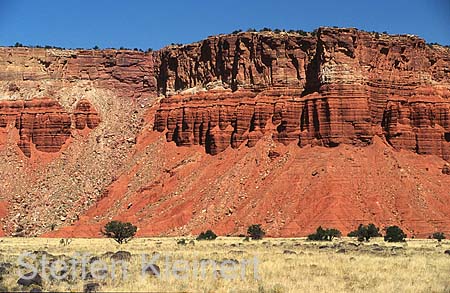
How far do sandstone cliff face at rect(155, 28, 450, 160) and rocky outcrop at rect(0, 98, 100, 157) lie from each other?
12.1m

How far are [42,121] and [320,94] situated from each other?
36.8 meters

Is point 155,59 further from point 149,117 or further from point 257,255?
point 257,255

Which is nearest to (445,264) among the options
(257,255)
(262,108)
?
(257,255)

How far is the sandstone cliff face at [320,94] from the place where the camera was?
7562 centimetres

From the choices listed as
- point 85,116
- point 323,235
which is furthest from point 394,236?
point 85,116

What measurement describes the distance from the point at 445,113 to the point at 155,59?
41.6m

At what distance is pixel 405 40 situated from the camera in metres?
80.9

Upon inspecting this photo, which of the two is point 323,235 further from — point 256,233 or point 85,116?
point 85,116

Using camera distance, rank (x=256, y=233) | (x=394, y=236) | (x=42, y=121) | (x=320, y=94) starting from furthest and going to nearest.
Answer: (x=42, y=121) → (x=320, y=94) → (x=256, y=233) → (x=394, y=236)

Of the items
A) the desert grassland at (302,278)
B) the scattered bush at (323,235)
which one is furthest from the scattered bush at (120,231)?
the desert grassland at (302,278)

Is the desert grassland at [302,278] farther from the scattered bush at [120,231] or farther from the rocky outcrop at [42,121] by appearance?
the rocky outcrop at [42,121]

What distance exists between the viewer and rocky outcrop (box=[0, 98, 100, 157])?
90125mm

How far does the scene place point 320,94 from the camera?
76.8 meters

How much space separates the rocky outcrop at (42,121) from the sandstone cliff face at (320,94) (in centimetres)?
1214
